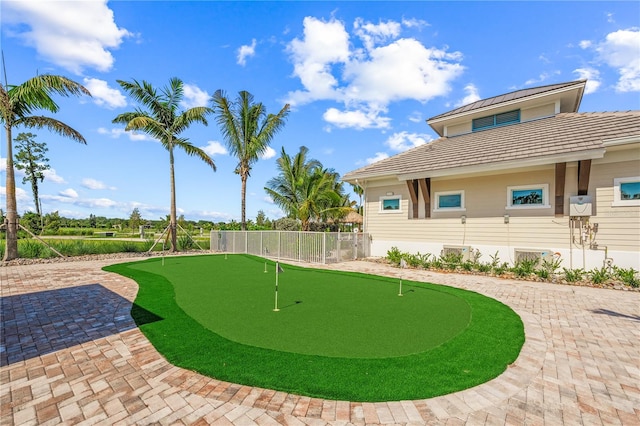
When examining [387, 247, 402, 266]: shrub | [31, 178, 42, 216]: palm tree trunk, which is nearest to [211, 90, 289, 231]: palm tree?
[387, 247, 402, 266]: shrub

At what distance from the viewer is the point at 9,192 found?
11.3 m

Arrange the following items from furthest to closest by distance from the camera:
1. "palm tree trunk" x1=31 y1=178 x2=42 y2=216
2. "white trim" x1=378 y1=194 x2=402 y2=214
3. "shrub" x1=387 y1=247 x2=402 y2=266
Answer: "palm tree trunk" x1=31 y1=178 x2=42 y2=216 → "white trim" x1=378 y1=194 x2=402 y2=214 → "shrub" x1=387 y1=247 x2=402 y2=266

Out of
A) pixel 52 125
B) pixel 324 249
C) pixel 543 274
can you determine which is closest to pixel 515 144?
pixel 543 274

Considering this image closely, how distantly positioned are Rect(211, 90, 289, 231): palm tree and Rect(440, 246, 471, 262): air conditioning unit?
12593 millimetres

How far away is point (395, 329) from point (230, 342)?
2465 millimetres

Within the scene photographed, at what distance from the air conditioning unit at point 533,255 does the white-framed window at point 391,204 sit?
15.9ft

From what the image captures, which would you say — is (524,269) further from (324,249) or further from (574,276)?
(324,249)

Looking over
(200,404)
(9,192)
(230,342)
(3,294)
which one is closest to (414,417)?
(200,404)

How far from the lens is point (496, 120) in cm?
1325

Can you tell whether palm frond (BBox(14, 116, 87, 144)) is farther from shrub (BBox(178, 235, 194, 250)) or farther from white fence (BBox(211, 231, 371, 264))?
white fence (BBox(211, 231, 371, 264))

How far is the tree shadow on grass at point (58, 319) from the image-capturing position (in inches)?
147

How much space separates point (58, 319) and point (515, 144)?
13.9 m

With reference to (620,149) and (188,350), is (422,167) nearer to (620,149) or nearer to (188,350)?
(620,149)

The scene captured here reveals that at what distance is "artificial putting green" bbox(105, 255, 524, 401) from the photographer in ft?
9.34
